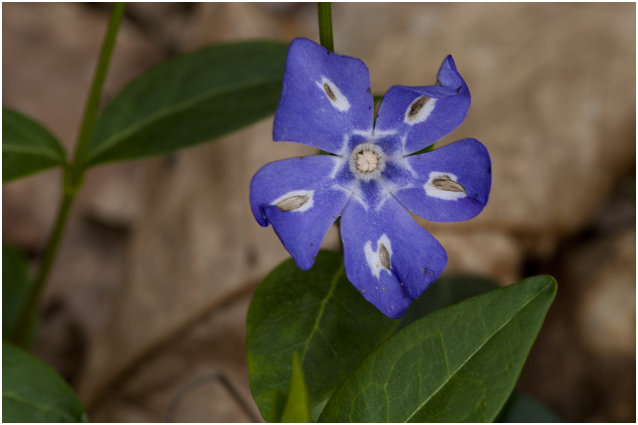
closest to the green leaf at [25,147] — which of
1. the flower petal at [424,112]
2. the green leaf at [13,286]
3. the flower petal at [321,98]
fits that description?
the green leaf at [13,286]

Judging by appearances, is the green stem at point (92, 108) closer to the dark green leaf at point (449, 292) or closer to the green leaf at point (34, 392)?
the green leaf at point (34, 392)

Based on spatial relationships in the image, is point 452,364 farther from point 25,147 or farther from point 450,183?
point 25,147

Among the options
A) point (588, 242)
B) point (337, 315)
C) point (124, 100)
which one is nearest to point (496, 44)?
point (588, 242)

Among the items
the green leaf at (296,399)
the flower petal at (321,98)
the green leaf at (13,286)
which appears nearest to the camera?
the green leaf at (296,399)

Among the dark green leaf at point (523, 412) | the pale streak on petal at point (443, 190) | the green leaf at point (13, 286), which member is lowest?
the dark green leaf at point (523, 412)

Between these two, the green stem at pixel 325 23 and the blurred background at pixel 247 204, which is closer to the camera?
the green stem at pixel 325 23

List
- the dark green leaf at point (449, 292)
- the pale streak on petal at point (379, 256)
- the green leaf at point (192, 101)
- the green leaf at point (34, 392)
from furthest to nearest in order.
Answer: the dark green leaf at point (449, 292) < the green leaf at point (192, 101) < the green leaf at point (34, 392) < the pale streak on petal at point (379, 256)

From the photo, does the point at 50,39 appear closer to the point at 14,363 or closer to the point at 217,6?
the point at 217,6

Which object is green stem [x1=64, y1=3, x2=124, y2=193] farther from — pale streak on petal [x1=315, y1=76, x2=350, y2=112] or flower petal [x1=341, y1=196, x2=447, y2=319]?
flower petal [x1=341, y1=196, x2=447, y2=319]
